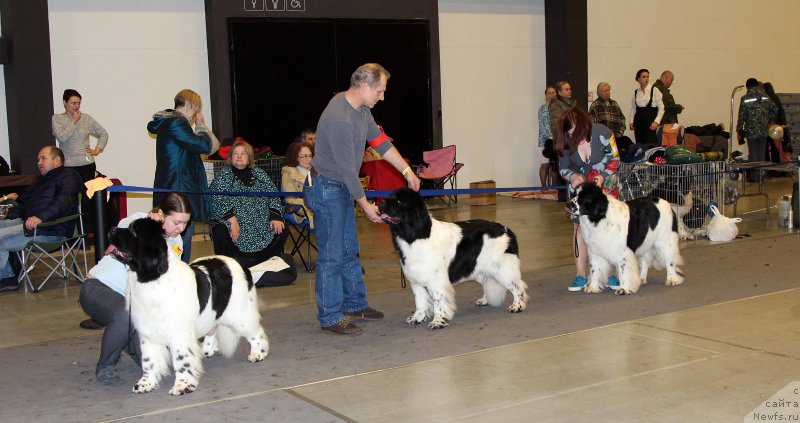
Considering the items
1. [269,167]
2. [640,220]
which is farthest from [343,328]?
[269,167]

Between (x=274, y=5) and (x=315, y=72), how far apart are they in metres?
1.14

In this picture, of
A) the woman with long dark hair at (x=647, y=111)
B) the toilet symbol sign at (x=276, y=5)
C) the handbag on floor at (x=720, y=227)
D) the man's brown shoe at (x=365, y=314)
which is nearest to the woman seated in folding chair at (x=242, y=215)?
the man's brown shoe at (x=365, y=314)

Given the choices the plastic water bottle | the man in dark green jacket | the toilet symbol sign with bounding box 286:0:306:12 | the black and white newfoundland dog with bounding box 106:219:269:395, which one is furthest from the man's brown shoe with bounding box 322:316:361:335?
the man in dark green jacket

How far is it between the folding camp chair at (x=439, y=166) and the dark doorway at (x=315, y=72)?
2.71ft

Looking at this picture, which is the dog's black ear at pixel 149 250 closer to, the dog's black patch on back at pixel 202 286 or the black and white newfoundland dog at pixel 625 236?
the dog's black patch on back at pixel 202 286

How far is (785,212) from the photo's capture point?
10242mm

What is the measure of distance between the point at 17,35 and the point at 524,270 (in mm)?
7137

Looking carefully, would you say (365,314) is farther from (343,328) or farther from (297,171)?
(297,171)

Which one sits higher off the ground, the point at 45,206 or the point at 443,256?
the point at 45,206

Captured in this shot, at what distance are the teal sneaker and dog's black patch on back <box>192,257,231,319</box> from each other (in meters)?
3.18

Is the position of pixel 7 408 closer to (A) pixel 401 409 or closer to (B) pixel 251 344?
(B) pixel 251 344

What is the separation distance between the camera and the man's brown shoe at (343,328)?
19.4 feet

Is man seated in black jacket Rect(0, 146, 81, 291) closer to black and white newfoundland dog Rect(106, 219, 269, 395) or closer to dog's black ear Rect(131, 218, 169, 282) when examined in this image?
black and white newfoundland dog Rect(106, 219, 269, 395)

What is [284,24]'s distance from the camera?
1314 centimetres
